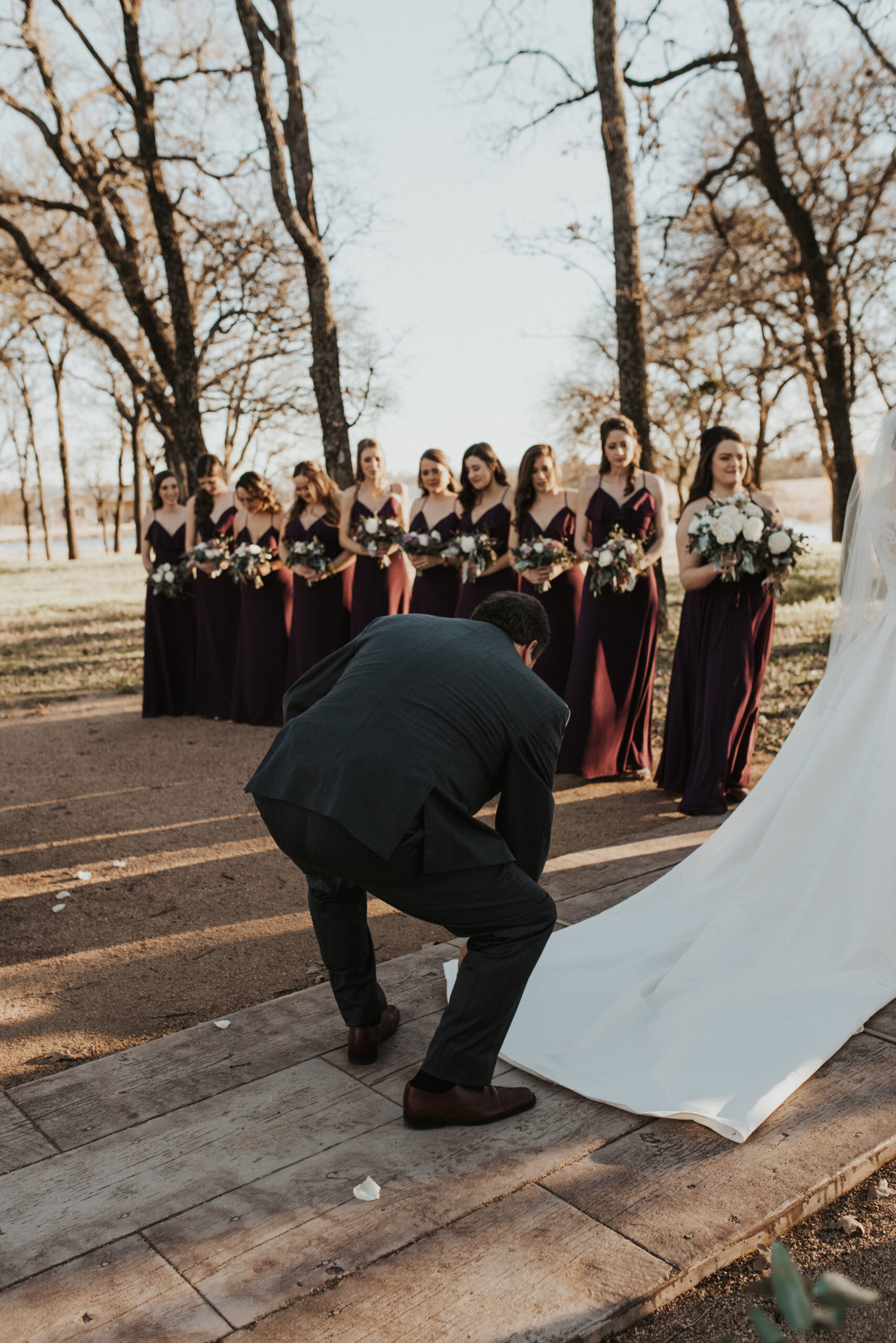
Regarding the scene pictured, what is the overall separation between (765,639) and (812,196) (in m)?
15.5

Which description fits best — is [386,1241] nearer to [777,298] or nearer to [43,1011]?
[43,1011]

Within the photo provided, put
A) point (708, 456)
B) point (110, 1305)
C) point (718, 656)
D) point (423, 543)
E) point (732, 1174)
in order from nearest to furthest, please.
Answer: point (110, 1305), point (732, 1174), point (718, 656), point (708, 456), point (423, 543)

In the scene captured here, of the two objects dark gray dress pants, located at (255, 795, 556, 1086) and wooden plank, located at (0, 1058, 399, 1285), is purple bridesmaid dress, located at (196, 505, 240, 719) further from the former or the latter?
dark gray dress pants, located at (255, 795, 556, 1086)

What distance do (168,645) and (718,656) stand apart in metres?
6.34

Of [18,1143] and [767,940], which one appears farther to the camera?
[767,940]

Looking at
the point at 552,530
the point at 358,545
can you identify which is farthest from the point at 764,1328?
the point at 358,545

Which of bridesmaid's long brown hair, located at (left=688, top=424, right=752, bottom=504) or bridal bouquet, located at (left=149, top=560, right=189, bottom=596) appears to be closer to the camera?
bridesmaid's long brown hair, located at (left=688, top=424, right=752, bottom=504)

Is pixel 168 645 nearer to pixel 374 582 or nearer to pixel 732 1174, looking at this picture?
pixel 374 582

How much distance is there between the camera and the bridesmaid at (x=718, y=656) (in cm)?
711

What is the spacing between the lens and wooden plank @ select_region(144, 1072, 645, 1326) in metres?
2.71

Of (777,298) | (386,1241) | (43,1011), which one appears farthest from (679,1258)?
(777,298)

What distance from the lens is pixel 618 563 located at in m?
7.83

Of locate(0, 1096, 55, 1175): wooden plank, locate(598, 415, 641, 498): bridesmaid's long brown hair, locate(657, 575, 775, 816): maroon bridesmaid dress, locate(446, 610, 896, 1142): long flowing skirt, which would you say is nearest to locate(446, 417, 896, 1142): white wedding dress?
locate(446, 610, 896, 1142): long flowing skirt

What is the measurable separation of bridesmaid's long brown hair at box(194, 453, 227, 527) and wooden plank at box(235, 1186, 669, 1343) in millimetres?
9041
